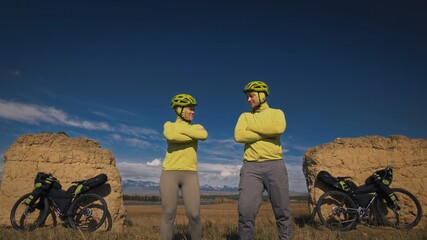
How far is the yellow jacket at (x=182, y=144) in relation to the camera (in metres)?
4.45

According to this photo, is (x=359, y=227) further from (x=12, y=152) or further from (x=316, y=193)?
(x=12, y=152)

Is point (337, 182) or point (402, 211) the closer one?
point (337, 182)

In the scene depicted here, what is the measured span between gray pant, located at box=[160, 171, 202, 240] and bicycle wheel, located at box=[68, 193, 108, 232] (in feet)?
10.0

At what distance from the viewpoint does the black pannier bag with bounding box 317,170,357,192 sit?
6.82m

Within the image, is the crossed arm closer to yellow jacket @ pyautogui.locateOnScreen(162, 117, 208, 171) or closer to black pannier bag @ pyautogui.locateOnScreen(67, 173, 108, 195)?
yellow jacket @ pyautogui.locateOnScreen(162, 117, 208, 171)

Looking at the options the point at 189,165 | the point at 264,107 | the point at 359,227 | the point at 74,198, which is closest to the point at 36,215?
the point at 74,198

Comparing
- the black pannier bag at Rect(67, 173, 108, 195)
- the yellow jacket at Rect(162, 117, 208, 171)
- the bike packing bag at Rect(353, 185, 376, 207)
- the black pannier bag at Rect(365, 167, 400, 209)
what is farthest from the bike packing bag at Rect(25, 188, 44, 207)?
the black pannier bag at Rect(365, 167, 400, 209)

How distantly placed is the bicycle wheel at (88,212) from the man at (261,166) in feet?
13.0

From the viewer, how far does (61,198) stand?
693 centimetres

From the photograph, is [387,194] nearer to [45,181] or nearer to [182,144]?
[182,144]

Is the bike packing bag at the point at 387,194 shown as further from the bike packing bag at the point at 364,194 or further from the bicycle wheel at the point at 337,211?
the bicycle wheel at the point at 337,211

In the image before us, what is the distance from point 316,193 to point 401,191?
177 centimetres

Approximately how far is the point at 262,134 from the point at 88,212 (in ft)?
15.1

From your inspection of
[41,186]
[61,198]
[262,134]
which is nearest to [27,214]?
[41,186]
